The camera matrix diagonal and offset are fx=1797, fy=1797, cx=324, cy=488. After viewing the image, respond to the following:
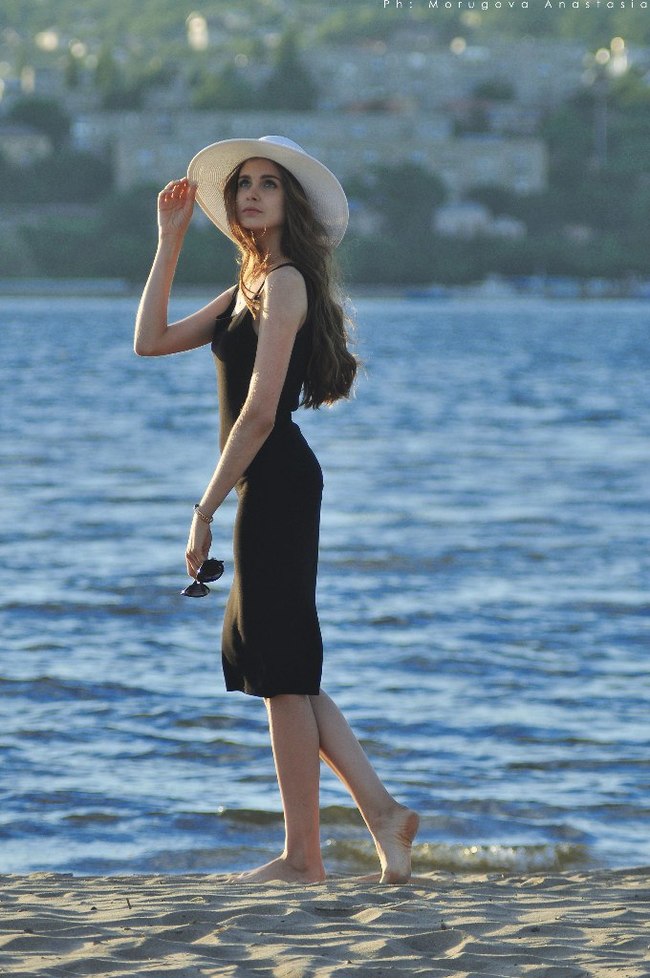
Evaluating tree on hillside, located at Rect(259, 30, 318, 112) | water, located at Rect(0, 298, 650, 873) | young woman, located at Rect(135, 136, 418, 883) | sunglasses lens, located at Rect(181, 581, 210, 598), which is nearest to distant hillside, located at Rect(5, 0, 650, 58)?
tree on hillside, located at Rect(259, 30, 318, 112)

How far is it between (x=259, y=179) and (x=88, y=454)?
1655 cm

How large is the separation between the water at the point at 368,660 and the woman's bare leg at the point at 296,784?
1.04 m

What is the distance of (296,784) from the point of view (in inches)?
170

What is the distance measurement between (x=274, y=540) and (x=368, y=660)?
4.24 meters

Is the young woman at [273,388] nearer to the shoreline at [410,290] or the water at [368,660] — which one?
the water at [368,660]

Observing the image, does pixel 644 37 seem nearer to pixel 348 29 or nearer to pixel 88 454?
pixel 348 29

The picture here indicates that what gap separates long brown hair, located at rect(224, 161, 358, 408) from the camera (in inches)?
163

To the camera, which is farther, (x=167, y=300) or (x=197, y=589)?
(x=167, y=300)

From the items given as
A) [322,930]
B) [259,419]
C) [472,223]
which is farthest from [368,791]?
[472,223]

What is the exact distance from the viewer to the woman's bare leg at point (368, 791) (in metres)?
4.30

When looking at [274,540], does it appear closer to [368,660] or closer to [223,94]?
[368,660]

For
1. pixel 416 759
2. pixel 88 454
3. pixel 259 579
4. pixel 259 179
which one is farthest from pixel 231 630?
pixel 88 454

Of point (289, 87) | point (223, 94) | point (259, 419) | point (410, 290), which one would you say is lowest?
point (259, 419)

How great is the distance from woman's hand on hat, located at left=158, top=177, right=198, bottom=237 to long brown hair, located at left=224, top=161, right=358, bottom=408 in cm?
10
